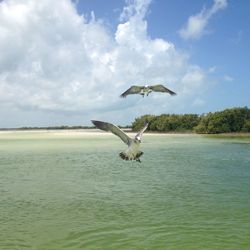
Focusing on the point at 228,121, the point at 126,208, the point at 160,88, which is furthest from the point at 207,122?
the point at 160,88

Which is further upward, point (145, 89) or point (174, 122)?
point (174, 122)

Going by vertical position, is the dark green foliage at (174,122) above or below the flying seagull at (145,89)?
above

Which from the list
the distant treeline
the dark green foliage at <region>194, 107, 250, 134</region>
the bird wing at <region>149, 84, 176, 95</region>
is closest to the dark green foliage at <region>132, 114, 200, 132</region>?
the distant treeline

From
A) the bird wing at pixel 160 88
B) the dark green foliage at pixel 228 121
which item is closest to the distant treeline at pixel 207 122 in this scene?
the dark green foliage at pixel 228 121

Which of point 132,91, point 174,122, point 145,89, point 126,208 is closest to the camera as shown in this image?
point 145,89

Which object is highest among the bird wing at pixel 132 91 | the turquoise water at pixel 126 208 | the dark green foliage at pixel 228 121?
the dark green foliage at pixel 228 121

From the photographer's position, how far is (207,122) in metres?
94.5

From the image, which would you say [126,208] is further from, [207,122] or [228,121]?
[207,122]

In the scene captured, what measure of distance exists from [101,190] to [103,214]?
570cm

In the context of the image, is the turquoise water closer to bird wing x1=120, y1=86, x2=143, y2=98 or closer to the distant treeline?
bird wing x1=120, y1=86, x2=143, y2=98

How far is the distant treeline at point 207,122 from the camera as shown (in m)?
88.8

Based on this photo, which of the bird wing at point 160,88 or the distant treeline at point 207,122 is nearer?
the bird wing at point 160,88

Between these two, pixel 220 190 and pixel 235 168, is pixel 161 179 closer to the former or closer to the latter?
pixel 220 190

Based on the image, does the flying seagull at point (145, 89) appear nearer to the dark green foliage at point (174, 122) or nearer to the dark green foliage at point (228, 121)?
the dark green foliage at point (228, 121)
